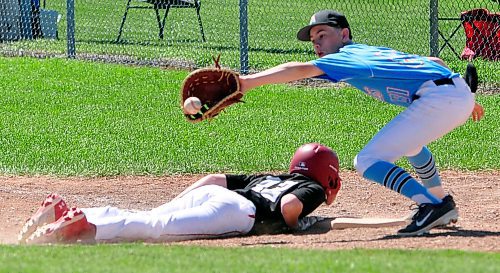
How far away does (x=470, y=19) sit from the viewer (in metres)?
15.6

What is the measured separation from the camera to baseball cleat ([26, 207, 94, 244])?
19.2 feet

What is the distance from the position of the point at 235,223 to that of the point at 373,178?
0.89 meters

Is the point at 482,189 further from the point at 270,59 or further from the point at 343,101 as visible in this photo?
the point at 270,59

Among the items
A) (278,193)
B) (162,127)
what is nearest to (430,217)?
(278,193)

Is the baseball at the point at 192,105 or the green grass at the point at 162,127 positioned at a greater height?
the baseball at the point at 192,105

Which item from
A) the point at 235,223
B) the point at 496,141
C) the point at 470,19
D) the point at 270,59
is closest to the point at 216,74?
the point at 235,223

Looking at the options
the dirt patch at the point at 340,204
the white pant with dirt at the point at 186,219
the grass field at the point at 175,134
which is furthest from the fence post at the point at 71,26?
the white pant with dirt at the point at 186,219

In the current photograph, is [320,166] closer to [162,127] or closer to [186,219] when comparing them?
[186,219]

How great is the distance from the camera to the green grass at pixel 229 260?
15.5 ft

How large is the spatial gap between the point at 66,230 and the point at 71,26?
9.93m

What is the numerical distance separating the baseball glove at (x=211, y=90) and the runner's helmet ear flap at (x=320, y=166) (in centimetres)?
64

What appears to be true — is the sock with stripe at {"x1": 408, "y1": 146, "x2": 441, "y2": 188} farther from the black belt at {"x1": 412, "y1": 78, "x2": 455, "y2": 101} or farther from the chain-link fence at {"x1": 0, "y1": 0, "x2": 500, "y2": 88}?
the chain-link fence at {"x1": 0, "y1": 0, "x2": 500, "y2": 88}

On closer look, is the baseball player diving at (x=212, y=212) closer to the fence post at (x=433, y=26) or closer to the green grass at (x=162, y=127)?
the green grass at (x=162, y=127)

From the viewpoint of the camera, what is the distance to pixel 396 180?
6070 millimetres
